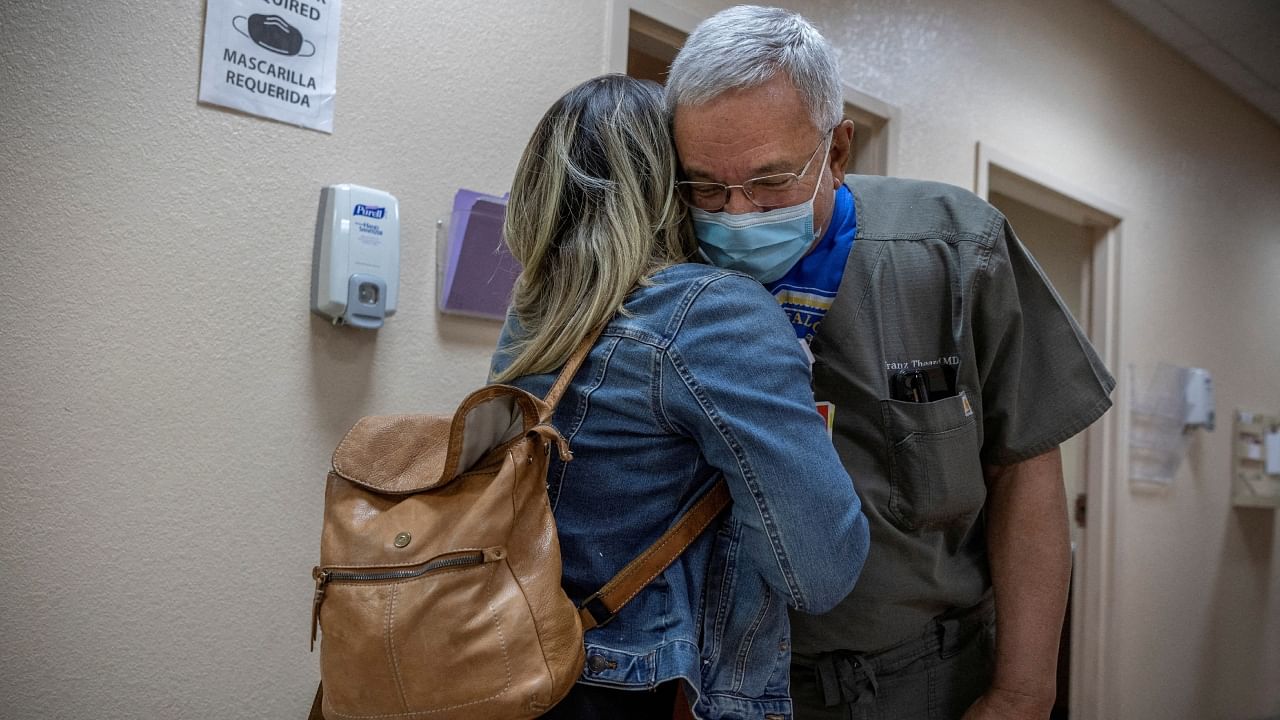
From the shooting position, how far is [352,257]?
4.49 feet

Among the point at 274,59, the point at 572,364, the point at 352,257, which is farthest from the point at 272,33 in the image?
the point at 572,364

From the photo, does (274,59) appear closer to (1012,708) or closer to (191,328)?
(191,328)

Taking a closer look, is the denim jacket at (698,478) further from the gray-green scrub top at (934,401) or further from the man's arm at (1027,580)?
the man's arm at (1027,580)

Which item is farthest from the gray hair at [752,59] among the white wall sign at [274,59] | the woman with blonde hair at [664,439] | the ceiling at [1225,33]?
the ceiling at [1225,33]

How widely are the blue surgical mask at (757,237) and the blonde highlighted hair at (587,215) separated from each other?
45 mm

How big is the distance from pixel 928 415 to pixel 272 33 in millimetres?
1106

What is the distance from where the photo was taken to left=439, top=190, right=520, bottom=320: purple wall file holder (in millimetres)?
1525

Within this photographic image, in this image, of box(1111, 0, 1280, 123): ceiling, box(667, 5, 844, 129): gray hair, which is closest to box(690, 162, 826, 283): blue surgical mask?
box(667, 5, 844, 129): gray hair

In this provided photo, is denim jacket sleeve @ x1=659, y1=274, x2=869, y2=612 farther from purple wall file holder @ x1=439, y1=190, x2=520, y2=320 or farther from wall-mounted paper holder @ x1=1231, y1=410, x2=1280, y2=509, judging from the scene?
wall-mounted paper holder @ x1=1231, y1=410, x2=1280, y2=509

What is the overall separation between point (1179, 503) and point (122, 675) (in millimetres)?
3953

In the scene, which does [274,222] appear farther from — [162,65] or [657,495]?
[657,495]

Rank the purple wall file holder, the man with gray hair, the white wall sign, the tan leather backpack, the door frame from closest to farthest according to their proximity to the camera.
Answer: the tan leather backpack, the man with gray hair, the white wall sign, the purple wall file holder, the door frame

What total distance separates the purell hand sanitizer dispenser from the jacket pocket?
806mm

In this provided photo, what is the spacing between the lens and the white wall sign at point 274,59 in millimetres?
1282
